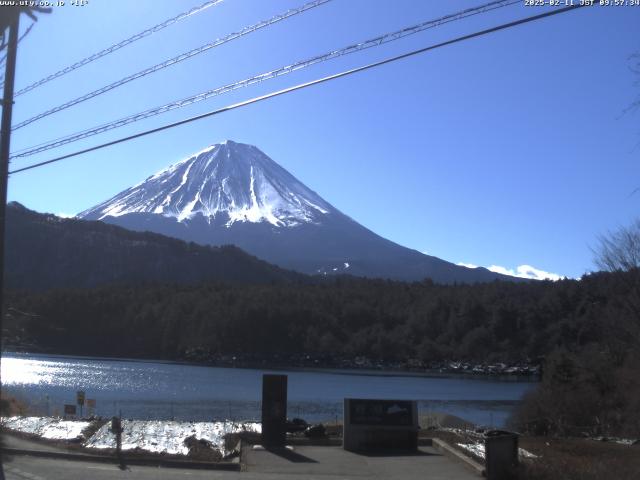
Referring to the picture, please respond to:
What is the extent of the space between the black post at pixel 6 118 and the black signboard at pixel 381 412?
8.28 metres

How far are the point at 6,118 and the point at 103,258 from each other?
16447 cm

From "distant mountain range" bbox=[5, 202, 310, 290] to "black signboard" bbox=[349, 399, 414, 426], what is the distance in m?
144

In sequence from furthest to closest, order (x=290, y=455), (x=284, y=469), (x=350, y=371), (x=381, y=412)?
(x=350, y=371), (x=381, y=412), (x=290, y=455), (x=284, y=469)

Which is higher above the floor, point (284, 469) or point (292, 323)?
point (292, 323)

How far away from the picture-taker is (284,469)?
648 inches

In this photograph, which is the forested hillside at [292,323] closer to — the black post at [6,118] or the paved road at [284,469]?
the paved road at [284,469]

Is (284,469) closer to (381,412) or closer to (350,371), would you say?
(381,412)

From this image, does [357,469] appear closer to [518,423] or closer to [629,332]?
[518,423]

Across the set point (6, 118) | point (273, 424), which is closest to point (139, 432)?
point (273, 424)

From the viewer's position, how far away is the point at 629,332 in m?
38.4

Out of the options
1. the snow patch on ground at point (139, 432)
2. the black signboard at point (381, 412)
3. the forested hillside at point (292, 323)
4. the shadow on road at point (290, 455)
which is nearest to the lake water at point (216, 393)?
the snow patch on ground at point (139, 432)

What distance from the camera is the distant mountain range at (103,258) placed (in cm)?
16438

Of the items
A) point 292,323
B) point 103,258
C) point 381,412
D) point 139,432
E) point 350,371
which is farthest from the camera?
point 103,258

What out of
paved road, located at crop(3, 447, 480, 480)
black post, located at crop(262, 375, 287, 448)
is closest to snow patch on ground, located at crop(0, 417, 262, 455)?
black post, located at crop(262, 375, 287, 448)
